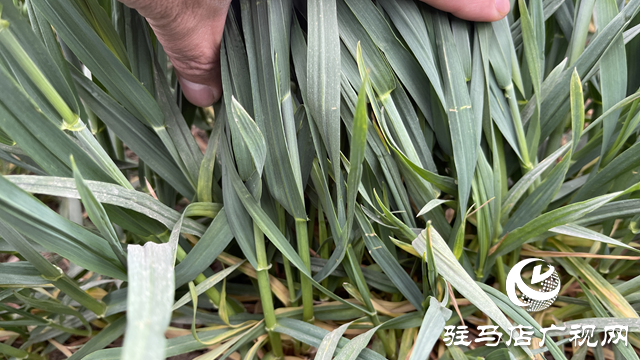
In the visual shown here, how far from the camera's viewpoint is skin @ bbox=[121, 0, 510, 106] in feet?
1.60

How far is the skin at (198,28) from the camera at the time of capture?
0.49 m

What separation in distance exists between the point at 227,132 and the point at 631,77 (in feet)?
2.04

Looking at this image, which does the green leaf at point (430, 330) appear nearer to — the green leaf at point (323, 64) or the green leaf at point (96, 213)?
the green leaf at point (323, 64)

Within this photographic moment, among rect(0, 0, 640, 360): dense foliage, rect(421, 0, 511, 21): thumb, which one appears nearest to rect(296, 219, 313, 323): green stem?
rect(0, 0, 640, 360): dense foliage

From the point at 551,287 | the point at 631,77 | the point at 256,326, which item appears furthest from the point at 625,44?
the point at 256,326

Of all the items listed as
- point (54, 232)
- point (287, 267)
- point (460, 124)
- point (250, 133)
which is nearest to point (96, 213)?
point (54, 232)

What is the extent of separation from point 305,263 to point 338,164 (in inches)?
6.3

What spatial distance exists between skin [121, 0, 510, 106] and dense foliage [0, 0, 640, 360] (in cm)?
3

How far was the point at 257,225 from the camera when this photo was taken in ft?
1.81

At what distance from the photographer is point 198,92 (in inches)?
23.9

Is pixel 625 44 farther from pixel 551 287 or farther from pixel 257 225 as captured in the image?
pixel 257 225

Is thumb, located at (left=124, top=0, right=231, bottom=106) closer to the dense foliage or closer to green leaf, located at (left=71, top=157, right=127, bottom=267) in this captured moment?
the dense foliage

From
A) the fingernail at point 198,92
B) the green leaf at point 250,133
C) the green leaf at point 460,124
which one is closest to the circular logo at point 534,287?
the green leaf at point 460,124

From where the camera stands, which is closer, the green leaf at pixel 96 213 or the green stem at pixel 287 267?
the green leaf at pixel 96 213
